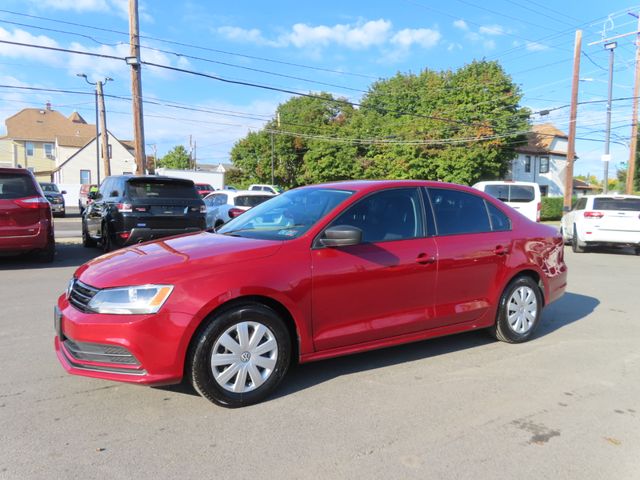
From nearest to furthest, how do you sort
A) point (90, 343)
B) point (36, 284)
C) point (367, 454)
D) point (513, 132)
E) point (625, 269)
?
point (367, 454) → point (90, 343) → point (36, 284) → point (625, 269) → point (513, 132)

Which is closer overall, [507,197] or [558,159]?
[507,197]

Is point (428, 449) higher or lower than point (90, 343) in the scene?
lower

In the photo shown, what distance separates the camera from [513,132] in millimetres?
37062

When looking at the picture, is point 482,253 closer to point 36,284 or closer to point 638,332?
point 638,332

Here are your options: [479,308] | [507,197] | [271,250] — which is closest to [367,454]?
[271,250]

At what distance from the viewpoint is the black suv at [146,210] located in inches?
372

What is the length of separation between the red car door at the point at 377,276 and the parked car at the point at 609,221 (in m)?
10.8

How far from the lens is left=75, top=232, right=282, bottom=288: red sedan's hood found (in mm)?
3303

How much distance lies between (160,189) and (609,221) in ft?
37.0

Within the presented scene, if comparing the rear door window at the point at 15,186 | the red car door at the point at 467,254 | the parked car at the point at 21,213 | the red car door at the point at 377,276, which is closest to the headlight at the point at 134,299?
the red car door at the point at 377,276

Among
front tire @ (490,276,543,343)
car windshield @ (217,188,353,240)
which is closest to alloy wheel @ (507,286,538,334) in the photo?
front tire @ (490,276,543,343)

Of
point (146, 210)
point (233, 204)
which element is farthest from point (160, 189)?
point (233, 204)

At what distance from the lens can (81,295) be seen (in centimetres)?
346

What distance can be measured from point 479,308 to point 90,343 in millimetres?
3375
